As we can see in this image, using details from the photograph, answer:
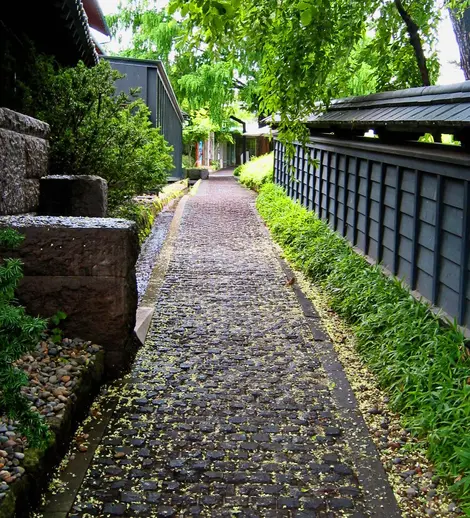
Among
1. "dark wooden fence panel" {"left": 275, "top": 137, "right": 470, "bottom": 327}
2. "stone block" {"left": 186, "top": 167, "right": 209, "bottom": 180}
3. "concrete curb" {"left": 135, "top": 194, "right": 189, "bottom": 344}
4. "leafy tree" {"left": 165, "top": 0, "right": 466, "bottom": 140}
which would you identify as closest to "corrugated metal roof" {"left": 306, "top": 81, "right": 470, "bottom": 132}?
"dark wooden fence panel" {"left": 275, "top": 137, "right": 470, "bottom": 327}

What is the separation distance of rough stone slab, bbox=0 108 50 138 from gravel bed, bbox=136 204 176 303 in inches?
82.7

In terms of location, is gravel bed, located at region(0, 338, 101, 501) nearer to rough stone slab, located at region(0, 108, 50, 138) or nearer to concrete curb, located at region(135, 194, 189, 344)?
concrete curb, located at region(135, 194, 189, 344)

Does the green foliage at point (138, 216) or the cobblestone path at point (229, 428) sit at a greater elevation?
the green foliage at point (138, 216)

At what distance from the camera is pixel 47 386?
3.89m

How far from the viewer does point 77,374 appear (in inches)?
163

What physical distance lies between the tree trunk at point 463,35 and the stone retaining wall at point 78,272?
6.09m

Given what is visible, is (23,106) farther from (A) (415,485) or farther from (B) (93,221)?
(A) (415,485)

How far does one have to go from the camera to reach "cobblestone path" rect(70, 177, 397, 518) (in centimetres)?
330

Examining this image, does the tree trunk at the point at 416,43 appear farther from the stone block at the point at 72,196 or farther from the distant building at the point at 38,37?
the stone block at the point at 72,196

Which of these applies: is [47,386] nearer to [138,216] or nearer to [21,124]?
[21,124]

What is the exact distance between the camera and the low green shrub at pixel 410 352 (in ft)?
11.6

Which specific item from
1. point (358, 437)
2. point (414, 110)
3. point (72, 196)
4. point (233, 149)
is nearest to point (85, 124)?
point (72, 196)

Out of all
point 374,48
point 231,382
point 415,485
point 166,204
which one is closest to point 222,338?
point 231,382

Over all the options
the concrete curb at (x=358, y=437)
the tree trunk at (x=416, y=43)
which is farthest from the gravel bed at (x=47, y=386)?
the tree trunk at (x=416, y=43)
